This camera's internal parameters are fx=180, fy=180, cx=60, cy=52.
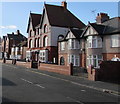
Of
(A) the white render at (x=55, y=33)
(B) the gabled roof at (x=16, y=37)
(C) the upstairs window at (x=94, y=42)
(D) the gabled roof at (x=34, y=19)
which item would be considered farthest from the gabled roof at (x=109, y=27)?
(B) the gabled roof at (x=16, y=37)

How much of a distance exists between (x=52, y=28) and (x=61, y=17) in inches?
207

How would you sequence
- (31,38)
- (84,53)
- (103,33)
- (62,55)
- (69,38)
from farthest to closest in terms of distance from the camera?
(31,38) → (62,55) → (69,38) → (84,53) → (103,33)

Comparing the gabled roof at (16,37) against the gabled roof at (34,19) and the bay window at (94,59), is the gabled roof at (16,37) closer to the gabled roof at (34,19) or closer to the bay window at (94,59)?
the gabled roof at (34,19)

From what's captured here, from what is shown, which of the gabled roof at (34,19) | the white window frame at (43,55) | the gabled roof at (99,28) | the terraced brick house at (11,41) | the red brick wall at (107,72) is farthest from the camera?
the terraced brick house at (11,41)

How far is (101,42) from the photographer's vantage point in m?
26.8

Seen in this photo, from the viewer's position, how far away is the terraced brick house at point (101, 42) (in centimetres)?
2491

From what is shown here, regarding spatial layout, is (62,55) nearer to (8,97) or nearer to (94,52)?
(94,52)

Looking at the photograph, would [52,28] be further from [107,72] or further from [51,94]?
[51,94]

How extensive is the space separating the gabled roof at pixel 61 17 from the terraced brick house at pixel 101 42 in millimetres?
15475

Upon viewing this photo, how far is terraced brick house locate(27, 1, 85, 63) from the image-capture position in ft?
141

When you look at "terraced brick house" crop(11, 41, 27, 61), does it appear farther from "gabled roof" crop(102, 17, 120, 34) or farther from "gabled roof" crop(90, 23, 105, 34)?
"gabled roof" crop(102, 17, 120, 34)

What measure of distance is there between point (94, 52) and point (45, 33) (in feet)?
66.7

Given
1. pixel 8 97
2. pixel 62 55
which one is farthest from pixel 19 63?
pixel 8 97

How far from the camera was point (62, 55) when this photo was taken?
120ft
